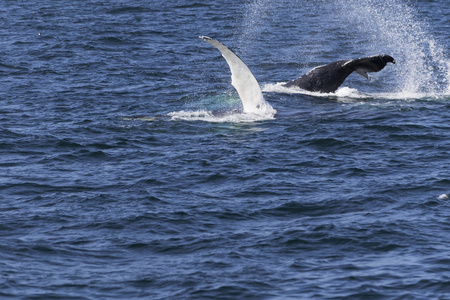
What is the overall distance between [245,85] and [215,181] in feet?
14.0

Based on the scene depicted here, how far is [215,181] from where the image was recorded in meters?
15.7

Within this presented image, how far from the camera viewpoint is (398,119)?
19.8 m

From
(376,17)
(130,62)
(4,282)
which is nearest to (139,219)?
(4,282)

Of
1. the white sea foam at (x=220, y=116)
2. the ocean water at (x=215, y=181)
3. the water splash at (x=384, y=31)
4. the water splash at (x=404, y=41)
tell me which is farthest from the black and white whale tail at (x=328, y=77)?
the water splash at (x=404, y=41)

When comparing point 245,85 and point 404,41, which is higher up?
point 245,85

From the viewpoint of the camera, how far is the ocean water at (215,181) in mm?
11555

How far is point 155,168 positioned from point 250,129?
11.1ft

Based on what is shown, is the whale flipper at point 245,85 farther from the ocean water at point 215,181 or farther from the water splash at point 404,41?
the water splash at point 404,41

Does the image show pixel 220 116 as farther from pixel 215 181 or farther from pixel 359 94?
pixel 215 181

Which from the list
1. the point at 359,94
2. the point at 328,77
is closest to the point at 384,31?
the point at 359,94

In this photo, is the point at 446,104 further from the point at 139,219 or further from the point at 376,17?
the point at 376,17

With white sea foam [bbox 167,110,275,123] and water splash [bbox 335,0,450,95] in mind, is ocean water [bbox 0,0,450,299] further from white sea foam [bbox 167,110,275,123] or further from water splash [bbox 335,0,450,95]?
water splash [bbox 335,0,450,95]

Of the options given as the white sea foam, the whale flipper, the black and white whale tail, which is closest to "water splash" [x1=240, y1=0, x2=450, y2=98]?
the black and white whale tail

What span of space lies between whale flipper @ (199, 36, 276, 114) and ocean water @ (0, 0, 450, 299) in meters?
0.35
